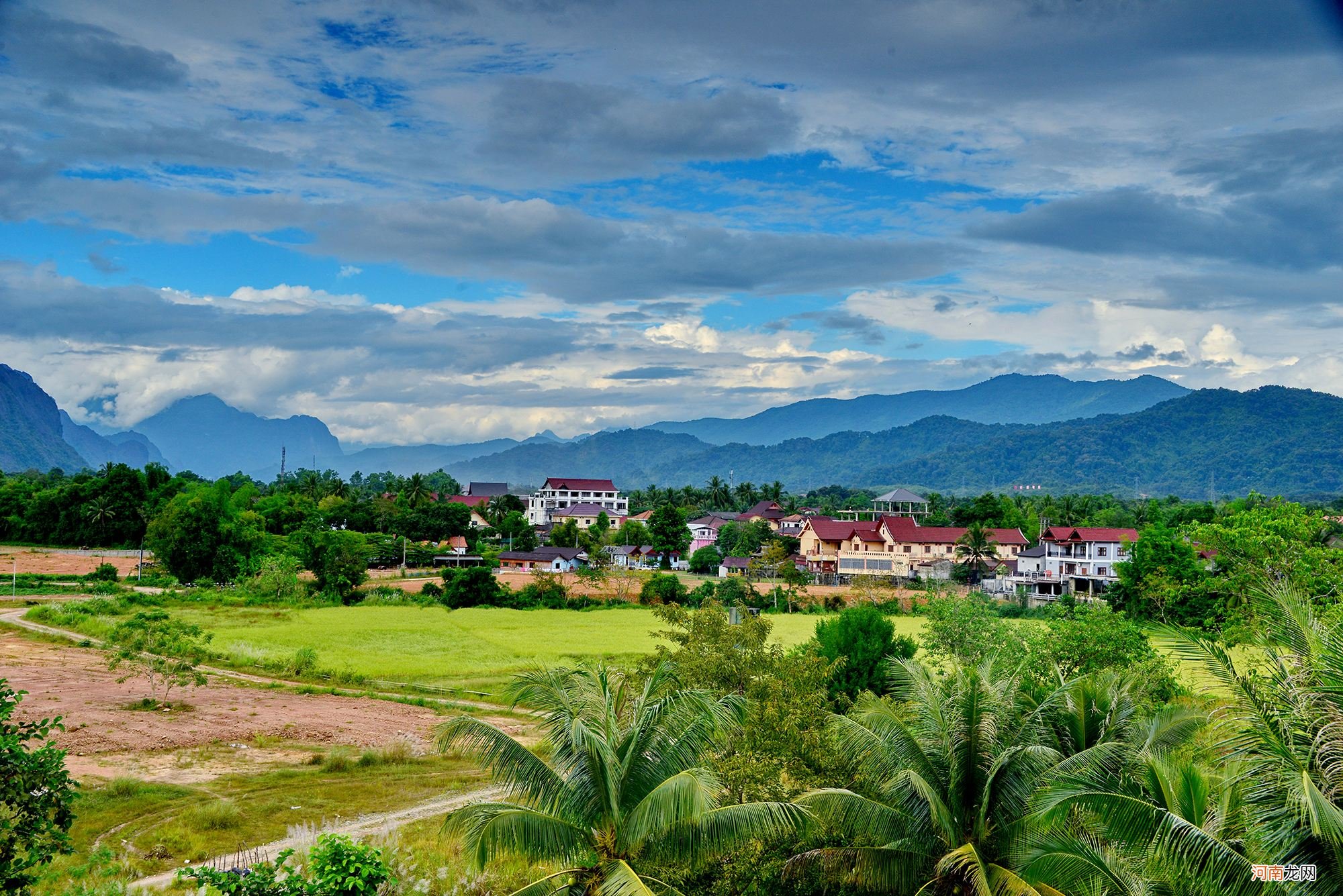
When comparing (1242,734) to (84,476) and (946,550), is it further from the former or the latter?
(84,476)

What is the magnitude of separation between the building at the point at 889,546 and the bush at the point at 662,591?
966 inches

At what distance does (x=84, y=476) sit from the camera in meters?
114

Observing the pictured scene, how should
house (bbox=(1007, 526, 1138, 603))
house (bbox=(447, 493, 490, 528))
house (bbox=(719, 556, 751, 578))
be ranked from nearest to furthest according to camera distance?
house (bbox=(1007, 526, 1138, 603)) < house (bbox=(719, 556, 751, 578)) < house (bbox=(447, 493, 490, 528))

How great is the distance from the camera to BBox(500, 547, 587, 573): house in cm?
9619

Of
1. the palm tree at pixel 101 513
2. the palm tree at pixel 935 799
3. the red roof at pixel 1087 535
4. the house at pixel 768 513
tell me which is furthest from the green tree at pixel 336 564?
the house at pixel 768 513

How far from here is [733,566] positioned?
94312 millimetres

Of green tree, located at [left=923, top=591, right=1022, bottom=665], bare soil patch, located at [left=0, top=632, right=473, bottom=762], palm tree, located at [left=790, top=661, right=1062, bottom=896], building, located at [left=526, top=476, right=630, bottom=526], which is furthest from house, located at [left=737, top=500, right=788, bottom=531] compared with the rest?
palm tree, located at [left=790, top=661, right=1062, bottom=896]

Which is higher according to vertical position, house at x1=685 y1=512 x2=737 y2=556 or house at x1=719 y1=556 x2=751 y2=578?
house at x1=685 y1=512 x2=737 y2=556

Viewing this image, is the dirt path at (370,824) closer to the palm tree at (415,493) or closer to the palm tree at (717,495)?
the palm tree at (415,493)

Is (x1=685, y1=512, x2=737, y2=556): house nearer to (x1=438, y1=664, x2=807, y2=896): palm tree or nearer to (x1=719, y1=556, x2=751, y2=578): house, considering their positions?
(x1=719, y1=556, x2=751, y2=578): house

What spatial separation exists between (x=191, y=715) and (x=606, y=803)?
86.0ft

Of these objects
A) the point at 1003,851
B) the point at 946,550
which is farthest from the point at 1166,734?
the point at 946,550

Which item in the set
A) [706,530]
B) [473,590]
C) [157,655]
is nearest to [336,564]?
[473,590]

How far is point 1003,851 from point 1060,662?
17.1 meters
